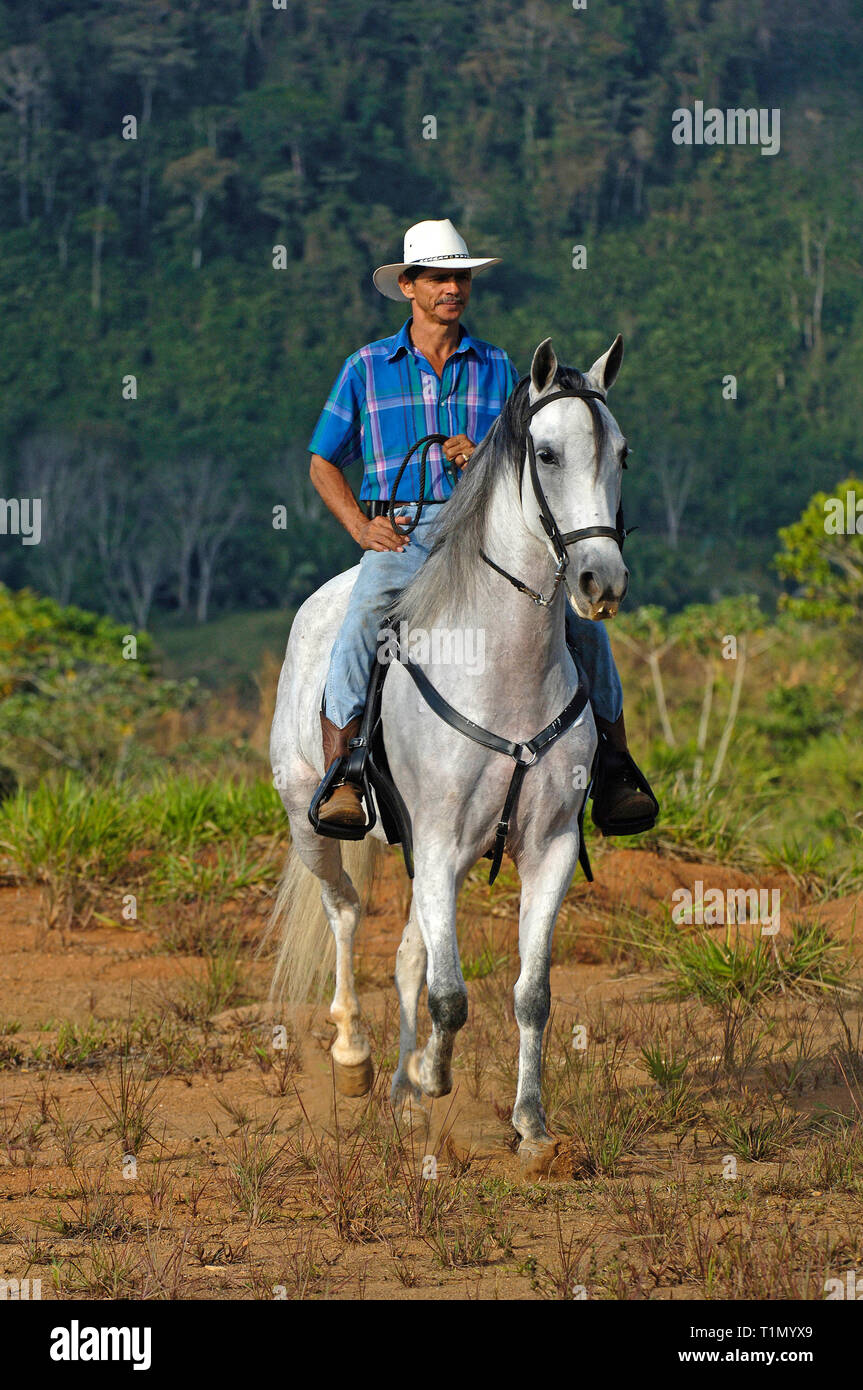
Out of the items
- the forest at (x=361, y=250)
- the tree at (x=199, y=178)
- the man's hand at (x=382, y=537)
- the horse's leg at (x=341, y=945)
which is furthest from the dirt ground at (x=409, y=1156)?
the tree at (x=199, y=178)

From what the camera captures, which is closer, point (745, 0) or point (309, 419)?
point (309, 419)

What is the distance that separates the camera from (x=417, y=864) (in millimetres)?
5375

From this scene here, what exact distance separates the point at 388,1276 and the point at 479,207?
260 feet

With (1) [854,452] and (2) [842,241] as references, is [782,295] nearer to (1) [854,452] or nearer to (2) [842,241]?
(2) [842,241]

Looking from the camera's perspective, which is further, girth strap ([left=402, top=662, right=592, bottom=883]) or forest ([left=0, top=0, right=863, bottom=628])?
forest ([left=0, top=0, right=863, bottom=628])

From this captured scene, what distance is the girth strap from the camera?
5.19 m

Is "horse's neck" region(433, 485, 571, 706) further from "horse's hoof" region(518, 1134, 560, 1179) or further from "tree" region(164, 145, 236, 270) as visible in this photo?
"tree" region(164, 145, 236, 270)

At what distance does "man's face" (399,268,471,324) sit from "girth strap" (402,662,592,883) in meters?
1.51

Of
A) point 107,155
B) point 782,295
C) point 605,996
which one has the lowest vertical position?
point 605,996

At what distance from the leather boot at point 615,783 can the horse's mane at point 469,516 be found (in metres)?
0.85

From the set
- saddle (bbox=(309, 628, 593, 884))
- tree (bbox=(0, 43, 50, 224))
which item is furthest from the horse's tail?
tree (bbox=(0, 43, 50, 224))

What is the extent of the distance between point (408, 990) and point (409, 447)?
2151mm

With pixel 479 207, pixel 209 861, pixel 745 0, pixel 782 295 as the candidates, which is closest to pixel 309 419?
pixel 479 207

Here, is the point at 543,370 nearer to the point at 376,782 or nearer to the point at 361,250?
the point at 376,782
